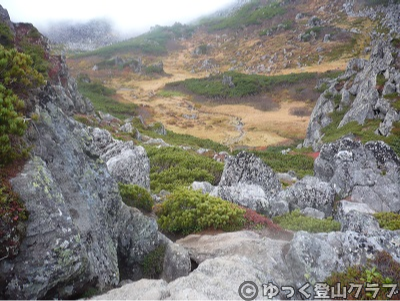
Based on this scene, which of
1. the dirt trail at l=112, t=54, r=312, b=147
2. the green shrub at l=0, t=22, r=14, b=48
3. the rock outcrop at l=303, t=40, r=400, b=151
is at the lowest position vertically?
the dirt trail at l=112, t=54, r=312, b=147

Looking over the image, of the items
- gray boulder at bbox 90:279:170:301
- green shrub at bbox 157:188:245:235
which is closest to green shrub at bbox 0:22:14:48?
green shrub at bbox 157:188:245:235

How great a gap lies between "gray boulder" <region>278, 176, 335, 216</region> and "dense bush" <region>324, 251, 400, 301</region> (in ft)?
20.6

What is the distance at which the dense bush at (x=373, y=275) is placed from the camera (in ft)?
14.6

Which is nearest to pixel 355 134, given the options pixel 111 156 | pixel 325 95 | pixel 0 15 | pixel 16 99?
pixel 325 95

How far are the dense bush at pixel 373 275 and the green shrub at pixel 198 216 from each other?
296 cm

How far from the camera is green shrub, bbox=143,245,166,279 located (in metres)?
5.68

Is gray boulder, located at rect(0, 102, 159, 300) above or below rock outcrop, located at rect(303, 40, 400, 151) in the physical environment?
above

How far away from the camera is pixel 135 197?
795 centimetres

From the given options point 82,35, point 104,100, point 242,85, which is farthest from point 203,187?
point 82,35

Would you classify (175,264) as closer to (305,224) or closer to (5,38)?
(305,224)

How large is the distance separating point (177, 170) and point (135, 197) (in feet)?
27.5

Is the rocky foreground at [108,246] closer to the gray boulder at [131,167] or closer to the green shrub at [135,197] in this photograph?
the green shrub at [135,197]

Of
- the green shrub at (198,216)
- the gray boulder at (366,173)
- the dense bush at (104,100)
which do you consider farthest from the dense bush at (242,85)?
the green shrub at (198,216)

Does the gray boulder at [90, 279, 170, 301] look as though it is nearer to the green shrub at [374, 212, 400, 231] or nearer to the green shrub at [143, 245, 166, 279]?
the green shrub at [143, 245, 166, 279]
